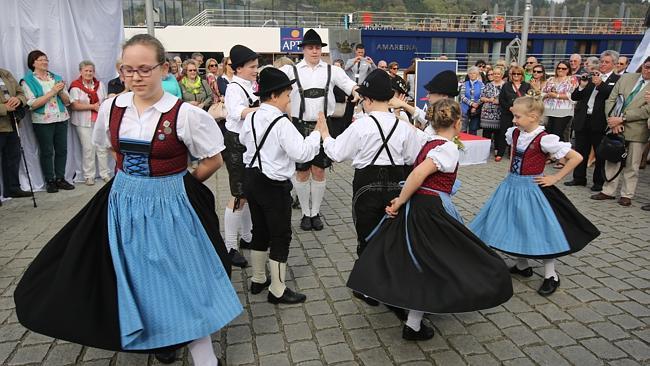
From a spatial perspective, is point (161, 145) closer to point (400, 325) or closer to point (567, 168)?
point (400, 325)

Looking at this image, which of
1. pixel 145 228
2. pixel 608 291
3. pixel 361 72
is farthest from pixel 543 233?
pixel 361 72

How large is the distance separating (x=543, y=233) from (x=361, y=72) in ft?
30.0

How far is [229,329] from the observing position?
3.42m

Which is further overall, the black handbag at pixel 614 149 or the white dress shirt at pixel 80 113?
the white dress shirt at pixel 80 113

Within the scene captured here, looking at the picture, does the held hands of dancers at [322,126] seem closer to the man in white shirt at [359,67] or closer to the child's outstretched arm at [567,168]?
the child's outstretched arm at [567,168]

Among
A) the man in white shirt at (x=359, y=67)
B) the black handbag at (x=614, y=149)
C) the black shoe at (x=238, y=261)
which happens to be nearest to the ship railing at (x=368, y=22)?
the man in white shirt at (x=359, y=67)

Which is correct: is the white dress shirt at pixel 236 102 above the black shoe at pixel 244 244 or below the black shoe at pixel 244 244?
above

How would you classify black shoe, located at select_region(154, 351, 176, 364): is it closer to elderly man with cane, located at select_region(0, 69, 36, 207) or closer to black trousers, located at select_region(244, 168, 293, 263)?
black trousers, located at select_region(244, 168, 293, 263)

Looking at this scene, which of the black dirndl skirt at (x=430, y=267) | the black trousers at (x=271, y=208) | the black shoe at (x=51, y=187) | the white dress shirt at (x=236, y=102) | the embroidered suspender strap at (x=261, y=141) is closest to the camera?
the black dirndl skirt at (x=430, y=267)

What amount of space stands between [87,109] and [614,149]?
769 cm

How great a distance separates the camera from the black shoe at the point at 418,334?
3265 mm

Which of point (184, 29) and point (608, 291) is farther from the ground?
point (184, 29)

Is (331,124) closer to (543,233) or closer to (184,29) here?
(543,233)

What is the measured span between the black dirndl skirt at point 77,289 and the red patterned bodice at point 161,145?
33cm
